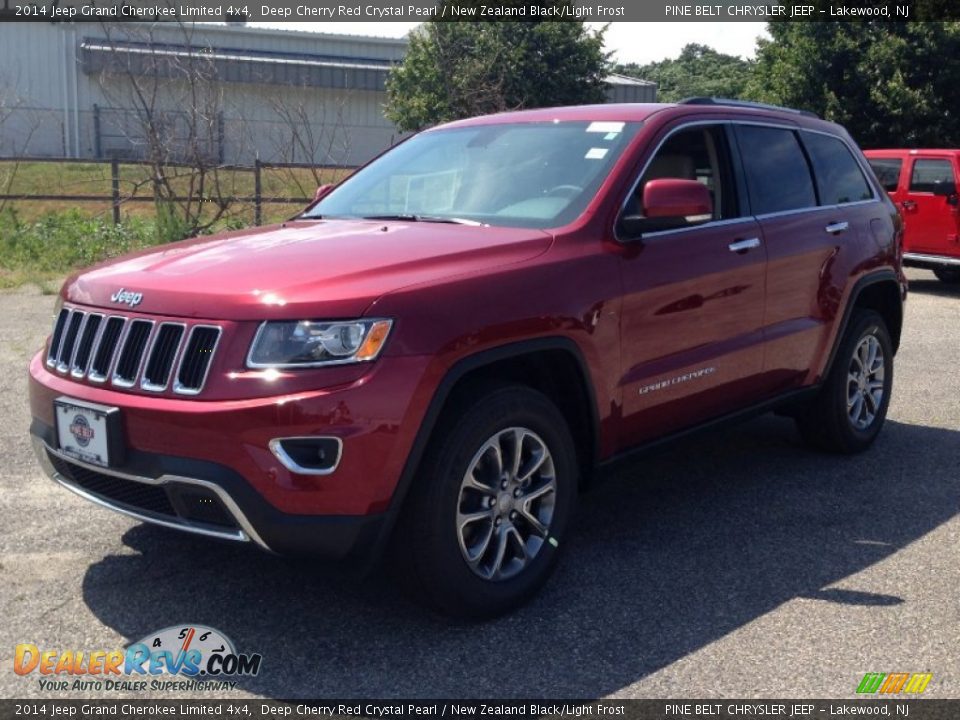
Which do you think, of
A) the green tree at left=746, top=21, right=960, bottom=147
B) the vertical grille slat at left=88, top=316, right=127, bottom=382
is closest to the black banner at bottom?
the vertical grille slat at left=88, top=316, right=127, bottom=382

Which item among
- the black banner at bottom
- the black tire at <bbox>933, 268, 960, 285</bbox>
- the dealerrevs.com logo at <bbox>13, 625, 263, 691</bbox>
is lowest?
the black tire at <bbox>933, 268, 960, 285</bbox>

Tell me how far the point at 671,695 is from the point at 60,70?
38.6 meters

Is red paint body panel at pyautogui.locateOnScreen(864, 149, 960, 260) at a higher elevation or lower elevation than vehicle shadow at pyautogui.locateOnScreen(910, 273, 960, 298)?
higher

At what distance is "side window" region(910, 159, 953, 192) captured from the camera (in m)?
14.0

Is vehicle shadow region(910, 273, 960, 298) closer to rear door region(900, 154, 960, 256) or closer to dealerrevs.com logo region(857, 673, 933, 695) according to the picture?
rear door region(900, 154, 960, 256)

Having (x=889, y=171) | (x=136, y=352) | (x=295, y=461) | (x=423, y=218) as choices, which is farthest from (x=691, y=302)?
(x=889, y=171)

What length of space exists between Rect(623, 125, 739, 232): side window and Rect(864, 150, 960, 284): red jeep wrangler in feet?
32.1

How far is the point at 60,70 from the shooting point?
3728cm

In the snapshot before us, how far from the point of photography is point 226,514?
11.4 feet

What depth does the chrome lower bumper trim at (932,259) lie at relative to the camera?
13812 millimetres

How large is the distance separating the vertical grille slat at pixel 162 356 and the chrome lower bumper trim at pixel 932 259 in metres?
12.4

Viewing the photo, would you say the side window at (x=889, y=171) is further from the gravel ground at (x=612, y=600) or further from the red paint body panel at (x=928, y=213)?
the gravel ground at (x=612, y=600)

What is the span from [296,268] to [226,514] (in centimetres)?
87

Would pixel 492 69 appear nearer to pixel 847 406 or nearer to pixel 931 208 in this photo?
pixel 931 208
